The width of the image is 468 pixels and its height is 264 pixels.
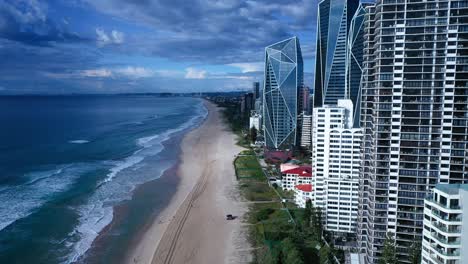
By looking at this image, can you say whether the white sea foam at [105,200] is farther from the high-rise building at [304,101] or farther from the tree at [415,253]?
the high-rise building at [304,101]

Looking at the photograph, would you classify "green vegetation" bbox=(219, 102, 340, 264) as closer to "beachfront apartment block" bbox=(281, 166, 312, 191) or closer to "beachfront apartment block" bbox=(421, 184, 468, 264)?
"beachfront apartment block" bbox=(281, 166, 312, 191)

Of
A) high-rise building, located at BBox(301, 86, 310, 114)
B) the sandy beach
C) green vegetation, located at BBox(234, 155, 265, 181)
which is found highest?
high-rise building, located at BBox(301, 86, 310, 114)

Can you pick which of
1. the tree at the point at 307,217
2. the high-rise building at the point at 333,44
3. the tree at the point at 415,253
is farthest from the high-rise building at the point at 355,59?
the tree at the point at 415,253

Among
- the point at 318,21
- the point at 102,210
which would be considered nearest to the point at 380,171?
the point at 102,210

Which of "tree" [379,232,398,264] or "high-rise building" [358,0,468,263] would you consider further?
"high-rise building" [358,0,468,263]

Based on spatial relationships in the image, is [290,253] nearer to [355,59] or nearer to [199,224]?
[199,224]

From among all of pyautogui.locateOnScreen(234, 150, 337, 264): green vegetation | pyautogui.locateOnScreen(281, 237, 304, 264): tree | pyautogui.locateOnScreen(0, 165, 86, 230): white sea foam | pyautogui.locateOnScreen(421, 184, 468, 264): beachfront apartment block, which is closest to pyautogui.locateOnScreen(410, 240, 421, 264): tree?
pyautogui.locateOnScreen(421, 184, 468, 264): beachfront apartment block

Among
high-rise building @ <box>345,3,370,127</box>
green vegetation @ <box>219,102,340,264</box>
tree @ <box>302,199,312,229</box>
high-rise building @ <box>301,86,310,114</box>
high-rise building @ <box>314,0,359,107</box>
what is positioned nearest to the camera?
green vegetation @ <box>219,102,340,264</box>
